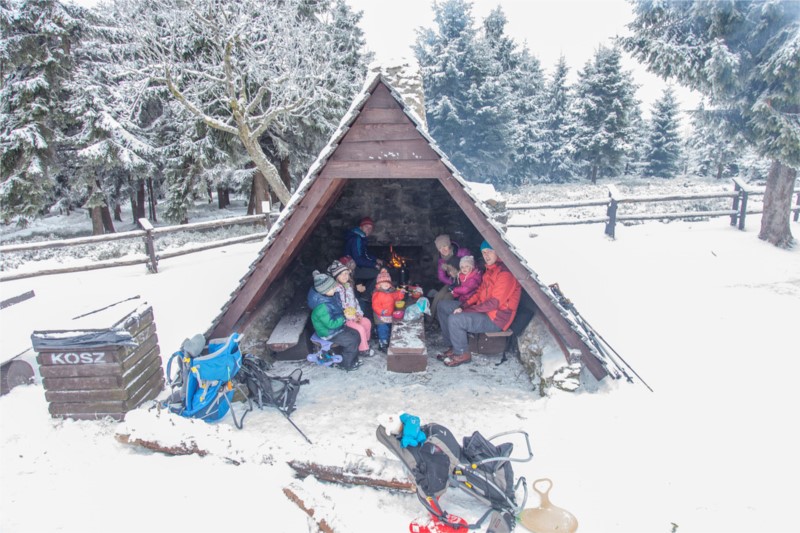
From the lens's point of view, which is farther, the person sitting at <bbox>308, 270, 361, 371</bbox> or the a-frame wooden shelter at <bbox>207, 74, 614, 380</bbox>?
the person sitting at <bbox>308, 270, 361, 371</bbox>

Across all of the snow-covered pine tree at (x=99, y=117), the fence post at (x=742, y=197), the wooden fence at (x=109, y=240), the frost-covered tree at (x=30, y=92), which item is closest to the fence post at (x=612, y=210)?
the fence post at (x=742, y=197)

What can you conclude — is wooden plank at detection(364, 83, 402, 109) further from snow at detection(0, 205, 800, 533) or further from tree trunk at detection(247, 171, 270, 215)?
tree trunk at detection(247, 171, 270, 215)

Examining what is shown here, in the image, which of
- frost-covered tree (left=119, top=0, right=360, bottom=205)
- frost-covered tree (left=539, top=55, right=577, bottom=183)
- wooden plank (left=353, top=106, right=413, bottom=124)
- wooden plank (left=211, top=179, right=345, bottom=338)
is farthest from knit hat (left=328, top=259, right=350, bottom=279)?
frost-covered tree (left=539, top=55, right=577, bottom=183)

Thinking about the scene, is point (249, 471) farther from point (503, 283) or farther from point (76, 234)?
point (76, 234)

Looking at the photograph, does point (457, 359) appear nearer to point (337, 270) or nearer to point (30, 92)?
point (337, 270)

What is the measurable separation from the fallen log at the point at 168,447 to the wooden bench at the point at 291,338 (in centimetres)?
193

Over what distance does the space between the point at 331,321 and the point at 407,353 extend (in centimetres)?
113

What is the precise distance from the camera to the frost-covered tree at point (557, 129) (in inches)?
1198

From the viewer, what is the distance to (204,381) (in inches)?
162

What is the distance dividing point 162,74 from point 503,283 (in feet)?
38.9

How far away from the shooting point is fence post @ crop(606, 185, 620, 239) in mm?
11211

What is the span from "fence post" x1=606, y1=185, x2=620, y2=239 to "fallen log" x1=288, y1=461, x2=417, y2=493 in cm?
1016

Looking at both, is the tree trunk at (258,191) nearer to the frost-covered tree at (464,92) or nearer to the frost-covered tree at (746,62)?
the frost-covered tree at (464,92)

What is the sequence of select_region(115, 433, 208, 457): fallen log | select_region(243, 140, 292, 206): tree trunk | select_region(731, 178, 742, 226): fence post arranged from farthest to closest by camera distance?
select_region(243, 140, 292, 206): tree trunk, select_region(731, 178, 742, 226): fence post, select_region(115, 433, 208, 457): fallen log
